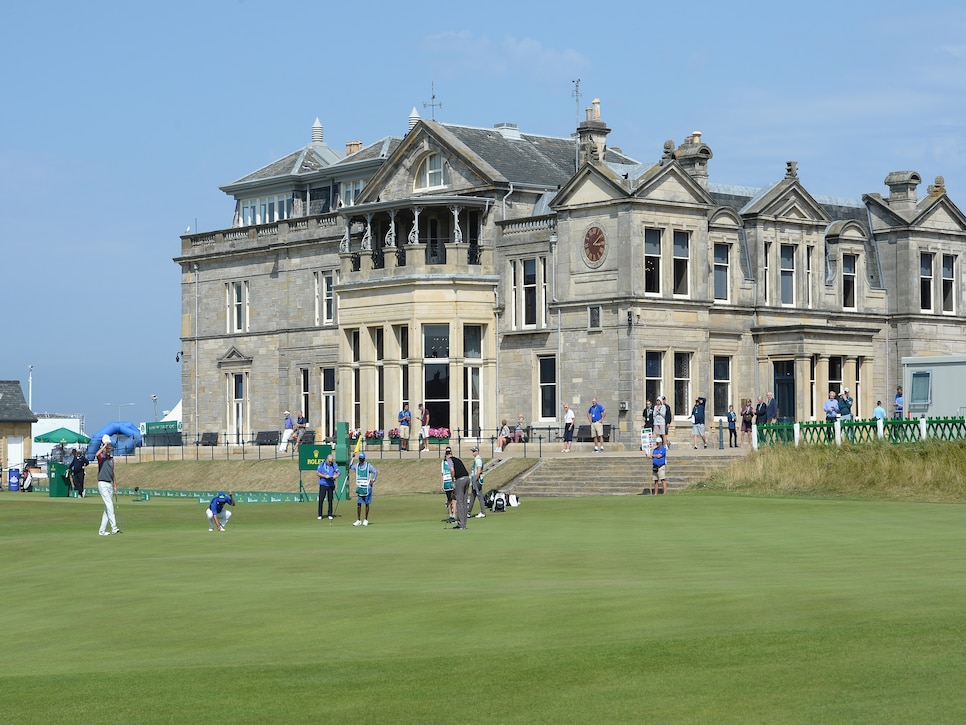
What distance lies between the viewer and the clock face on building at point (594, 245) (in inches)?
2048

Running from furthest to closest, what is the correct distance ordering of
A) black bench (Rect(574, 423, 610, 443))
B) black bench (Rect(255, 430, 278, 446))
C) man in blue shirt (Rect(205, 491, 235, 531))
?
black bench (Rect(255, 430, 278, 446))
black bench (Rect(574, 423, 610, 443))
man in blue shirt (Rect(205, 491, 235, 531))

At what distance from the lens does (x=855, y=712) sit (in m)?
11.4

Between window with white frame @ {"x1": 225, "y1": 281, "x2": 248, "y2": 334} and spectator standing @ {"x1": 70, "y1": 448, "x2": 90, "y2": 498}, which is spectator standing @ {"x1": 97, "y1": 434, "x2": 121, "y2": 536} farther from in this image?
window with white frame @ {"x1": 225, "y1": 281, "x2": 248, "y2": 334}

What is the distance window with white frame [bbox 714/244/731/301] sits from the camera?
54.3 m

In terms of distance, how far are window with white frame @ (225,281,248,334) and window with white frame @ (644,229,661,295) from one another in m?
20.8

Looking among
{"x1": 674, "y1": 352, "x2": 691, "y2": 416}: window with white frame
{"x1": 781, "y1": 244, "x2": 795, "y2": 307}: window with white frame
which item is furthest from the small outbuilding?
{"x1": 781, "y1": 244, "x2": 795, "y2": 307}: window with white frame

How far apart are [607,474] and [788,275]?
51.3ft

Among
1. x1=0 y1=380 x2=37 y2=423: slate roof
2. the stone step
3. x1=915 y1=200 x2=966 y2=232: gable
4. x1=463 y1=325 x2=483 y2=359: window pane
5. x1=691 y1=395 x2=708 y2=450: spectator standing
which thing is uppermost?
x1=915 y1=200 x2=966 y2=232: gable

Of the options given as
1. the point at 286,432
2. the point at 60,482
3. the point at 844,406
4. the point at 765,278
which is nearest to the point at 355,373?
the point at 286,432

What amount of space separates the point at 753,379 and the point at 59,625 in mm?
39447

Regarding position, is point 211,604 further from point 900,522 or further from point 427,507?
point 427,507

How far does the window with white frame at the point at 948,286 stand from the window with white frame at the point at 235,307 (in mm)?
27636

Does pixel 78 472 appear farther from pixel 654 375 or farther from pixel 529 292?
pixel 654 375

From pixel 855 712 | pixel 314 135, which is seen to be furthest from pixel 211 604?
pixel 314 135
